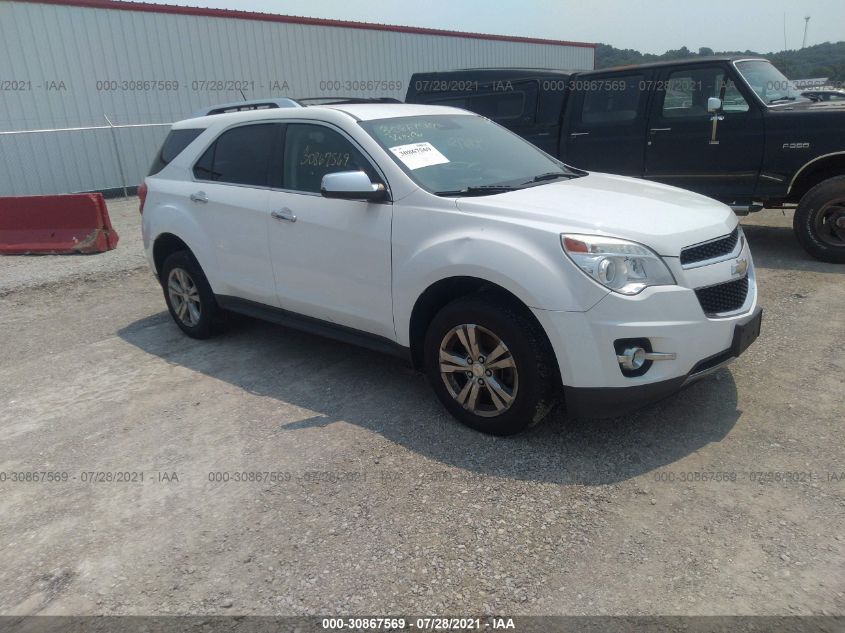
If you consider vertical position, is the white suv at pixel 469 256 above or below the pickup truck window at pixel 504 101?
below

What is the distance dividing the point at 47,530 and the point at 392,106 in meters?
3.38

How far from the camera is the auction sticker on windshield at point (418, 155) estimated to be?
4.08 meters

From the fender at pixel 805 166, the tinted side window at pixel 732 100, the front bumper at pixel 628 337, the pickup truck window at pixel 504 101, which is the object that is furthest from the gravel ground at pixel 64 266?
the fender at pixel 805 166

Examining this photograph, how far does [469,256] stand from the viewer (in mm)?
3551

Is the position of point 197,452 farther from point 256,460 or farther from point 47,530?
point 47,530

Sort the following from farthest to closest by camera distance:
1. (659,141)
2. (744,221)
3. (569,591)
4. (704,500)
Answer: (744,221) < (659,141) < (704,500) < (569,591)

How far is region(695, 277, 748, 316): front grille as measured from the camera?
3.41 metres

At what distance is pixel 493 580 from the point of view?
268 cm

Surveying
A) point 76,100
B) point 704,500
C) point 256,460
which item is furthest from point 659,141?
point 76,100

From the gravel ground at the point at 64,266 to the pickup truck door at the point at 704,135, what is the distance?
6.48 metres

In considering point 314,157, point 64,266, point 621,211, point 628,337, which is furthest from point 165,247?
point 628,337

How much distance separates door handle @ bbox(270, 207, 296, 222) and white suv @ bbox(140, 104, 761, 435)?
2 cm

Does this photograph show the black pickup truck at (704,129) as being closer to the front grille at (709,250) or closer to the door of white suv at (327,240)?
the front grille at (709,250)

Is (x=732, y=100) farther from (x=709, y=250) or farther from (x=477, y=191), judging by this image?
(x=477, y=191)
